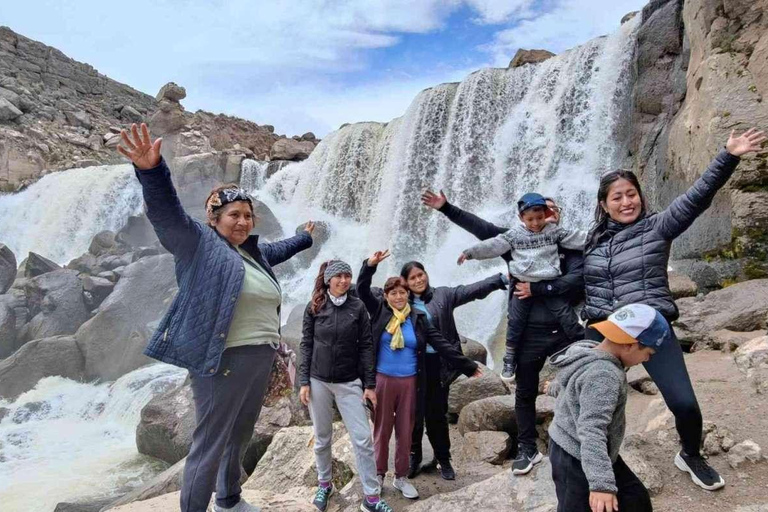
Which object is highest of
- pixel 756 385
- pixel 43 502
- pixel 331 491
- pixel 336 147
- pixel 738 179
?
pixel 336 147

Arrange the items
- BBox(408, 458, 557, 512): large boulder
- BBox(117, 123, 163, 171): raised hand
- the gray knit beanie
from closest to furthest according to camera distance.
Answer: BBox(117, 123, 163, 171): raised hand, BBox(408, 458, 557, 512): large boulder, the gray knit beanie

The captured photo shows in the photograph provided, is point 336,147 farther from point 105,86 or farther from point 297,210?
point 105,86

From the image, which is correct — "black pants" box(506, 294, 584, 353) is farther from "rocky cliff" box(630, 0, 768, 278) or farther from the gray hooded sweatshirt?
"rocky cliff" box(630, 0, 768, 278)

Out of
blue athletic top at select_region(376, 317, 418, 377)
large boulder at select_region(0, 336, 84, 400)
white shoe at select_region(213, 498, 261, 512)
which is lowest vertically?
large boulder at select_region(0, 336, 84, 400)

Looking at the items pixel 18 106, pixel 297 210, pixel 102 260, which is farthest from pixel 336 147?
pixel 18 106

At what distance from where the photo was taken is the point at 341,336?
135 inches

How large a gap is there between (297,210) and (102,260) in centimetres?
668

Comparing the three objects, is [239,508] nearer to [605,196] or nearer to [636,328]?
[636,328]

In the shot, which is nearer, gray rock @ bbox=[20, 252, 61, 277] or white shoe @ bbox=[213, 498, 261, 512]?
white shoe @ bbox=[213, 498, 261, 512]

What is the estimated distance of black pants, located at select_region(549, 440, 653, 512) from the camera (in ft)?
6.35

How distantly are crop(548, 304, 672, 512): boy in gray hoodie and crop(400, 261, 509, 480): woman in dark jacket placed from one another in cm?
181

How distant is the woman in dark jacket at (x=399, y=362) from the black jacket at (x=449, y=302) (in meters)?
0.19

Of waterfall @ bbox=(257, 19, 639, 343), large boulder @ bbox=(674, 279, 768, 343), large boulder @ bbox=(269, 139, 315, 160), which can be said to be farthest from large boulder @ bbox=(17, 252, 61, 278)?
large boulder @ bbox=(674, 279, 768, 343)

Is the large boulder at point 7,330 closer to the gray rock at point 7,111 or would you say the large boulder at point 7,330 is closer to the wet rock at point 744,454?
the wet rock at point 744,454
